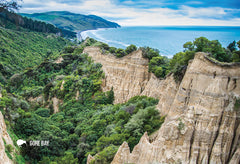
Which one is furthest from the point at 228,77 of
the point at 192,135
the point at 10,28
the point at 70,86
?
the point at 10,28

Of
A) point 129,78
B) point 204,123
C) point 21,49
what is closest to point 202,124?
point 204,123

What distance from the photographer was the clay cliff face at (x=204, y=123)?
14.2 metres

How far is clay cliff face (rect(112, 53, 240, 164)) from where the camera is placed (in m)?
14.2

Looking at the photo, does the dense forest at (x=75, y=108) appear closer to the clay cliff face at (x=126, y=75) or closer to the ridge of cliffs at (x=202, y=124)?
the clay cliff face at (x=126, y=75)

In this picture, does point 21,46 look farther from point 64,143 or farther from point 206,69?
point 206,69

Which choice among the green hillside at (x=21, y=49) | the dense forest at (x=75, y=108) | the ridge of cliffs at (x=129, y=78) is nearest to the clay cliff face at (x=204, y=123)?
the dense forest at (x=75, y=108)

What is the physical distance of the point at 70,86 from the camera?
152ft

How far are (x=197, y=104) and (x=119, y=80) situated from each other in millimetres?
24613

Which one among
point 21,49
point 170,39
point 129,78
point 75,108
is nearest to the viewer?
point 129,78

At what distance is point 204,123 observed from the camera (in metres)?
15.0

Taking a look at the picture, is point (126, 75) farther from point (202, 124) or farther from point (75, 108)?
point (202, 124)

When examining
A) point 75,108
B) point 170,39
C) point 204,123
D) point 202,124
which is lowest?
point 75,108

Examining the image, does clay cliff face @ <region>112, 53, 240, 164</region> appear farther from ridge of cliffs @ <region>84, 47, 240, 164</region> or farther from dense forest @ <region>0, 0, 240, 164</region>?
dense forest @ <region>0, 0, 240, 164</region>

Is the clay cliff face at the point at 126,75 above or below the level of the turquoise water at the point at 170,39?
below
